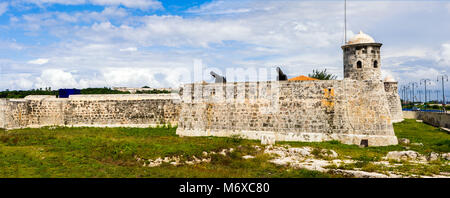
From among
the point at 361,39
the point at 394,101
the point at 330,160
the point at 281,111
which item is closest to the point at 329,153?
the point at 330,160

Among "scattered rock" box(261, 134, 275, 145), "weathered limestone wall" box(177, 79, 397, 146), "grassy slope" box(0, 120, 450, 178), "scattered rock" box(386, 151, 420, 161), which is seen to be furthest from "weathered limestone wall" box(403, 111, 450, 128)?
"scattered rock" box(261, 134, 275, 145)

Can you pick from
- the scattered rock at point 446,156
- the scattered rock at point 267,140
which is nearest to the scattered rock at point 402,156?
the scattered rock at point 446,156

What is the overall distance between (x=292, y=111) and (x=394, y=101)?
20319mm

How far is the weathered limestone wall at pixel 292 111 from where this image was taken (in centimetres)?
1628

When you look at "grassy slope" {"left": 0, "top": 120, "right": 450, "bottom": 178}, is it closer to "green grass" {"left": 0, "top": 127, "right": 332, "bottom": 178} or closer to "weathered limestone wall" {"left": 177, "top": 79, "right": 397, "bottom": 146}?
"green grass" {"left": 0, "top": 127, "right": 332, "bottom": 178}

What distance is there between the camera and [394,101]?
109 ft

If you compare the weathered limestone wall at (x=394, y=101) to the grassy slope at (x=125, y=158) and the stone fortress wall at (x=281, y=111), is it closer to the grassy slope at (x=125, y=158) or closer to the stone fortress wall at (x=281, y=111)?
the stone fortress wall at (x=281, y=111)

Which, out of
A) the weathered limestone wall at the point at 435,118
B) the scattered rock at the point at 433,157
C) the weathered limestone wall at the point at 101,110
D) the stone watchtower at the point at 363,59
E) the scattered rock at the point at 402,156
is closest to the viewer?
the scattered rock at the point at 433,157

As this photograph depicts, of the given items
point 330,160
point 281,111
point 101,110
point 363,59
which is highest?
point 363,59

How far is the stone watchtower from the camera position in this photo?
16781 millimetres

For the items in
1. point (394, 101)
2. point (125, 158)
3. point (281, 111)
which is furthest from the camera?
point (394, 101)

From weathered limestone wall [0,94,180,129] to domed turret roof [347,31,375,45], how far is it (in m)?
13.4

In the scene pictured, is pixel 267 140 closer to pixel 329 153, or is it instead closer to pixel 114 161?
pixel 329 153
